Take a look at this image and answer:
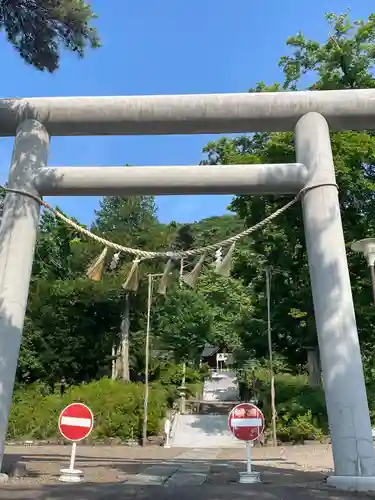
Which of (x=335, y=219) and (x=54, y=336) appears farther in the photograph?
(x=54, y=336)

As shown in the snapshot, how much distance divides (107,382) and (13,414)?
14.2ft

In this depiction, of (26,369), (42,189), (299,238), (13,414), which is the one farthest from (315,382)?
(42,189)

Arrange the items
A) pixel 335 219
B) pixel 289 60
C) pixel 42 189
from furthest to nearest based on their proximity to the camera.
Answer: pixel 289 60, pixel 42 189, pixel 335 219

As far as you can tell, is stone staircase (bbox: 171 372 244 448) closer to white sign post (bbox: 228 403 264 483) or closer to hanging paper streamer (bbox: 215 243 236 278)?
white sign post (bbox: 228 403 264 483)

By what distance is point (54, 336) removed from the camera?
1116 inches

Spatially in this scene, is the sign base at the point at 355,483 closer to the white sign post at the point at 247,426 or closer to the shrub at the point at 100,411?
the white sign post at the point at 247,426

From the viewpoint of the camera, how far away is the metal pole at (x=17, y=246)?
7.17 metres

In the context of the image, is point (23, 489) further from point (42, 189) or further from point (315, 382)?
point (315, 382)

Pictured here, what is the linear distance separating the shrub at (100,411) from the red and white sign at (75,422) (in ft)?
50.0

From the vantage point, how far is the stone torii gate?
292 inches

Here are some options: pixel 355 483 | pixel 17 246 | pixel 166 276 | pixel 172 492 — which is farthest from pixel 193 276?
pixel 355 483

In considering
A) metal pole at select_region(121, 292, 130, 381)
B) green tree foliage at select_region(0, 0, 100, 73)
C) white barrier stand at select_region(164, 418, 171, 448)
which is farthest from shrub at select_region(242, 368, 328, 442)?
green tree foliage at select_region(0, 0, 100, 73)

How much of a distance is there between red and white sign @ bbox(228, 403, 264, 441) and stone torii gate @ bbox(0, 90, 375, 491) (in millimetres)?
1744

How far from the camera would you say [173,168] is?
793cm
